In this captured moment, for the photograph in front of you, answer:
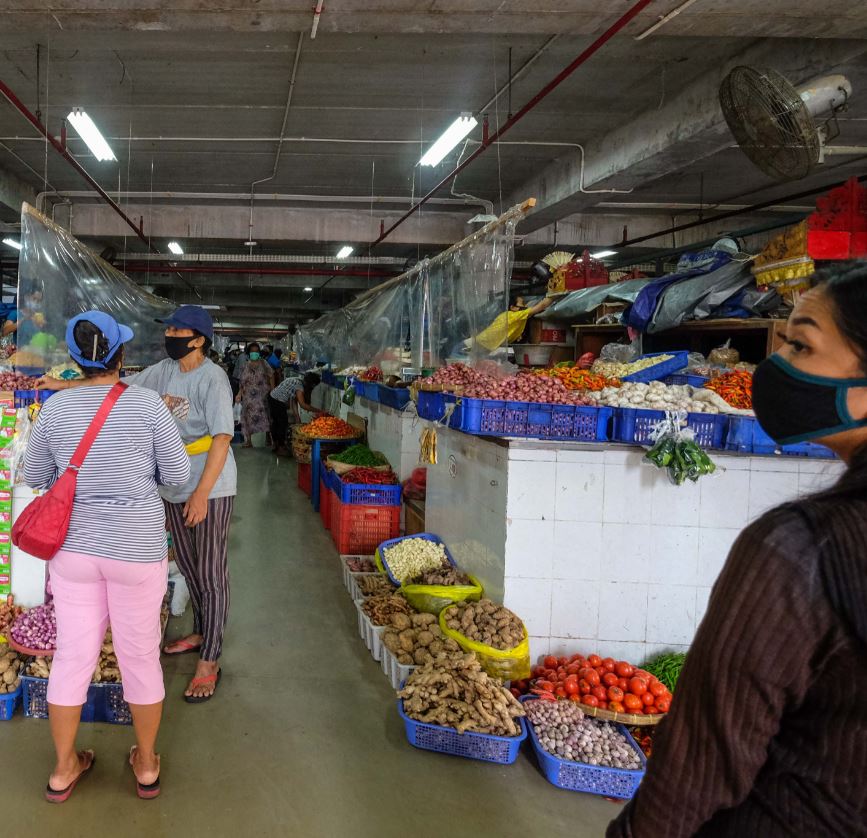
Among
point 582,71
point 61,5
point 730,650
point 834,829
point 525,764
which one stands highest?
point 582,71

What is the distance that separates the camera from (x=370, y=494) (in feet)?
19.5

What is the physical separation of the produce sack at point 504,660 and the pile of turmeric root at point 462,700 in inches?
3.9

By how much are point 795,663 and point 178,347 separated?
9.84 feet

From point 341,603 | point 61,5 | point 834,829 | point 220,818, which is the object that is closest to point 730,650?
point 834,829

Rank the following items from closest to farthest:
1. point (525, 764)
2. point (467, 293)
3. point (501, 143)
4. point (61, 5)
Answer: point (525, 764), point (61, 5), point (467, 293), point (501, 143)

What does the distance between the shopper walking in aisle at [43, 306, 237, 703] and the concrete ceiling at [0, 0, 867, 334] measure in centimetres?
238

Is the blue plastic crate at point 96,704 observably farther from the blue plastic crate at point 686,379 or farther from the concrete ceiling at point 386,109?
the concrete ceiling at point 386,109

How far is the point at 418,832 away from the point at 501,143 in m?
7.55

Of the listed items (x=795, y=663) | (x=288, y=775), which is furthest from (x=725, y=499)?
(x=795, y=663)

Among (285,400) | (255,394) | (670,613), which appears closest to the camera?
(670,613)

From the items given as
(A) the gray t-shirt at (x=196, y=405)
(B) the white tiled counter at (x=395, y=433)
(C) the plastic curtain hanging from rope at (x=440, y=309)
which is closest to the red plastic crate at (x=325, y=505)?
(B) the white tiled counter at (x=395, y=433)

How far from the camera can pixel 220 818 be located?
264 cm

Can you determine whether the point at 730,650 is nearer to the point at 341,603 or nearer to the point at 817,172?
the point at 341,603

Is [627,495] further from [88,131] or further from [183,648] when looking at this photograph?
[88,131]
